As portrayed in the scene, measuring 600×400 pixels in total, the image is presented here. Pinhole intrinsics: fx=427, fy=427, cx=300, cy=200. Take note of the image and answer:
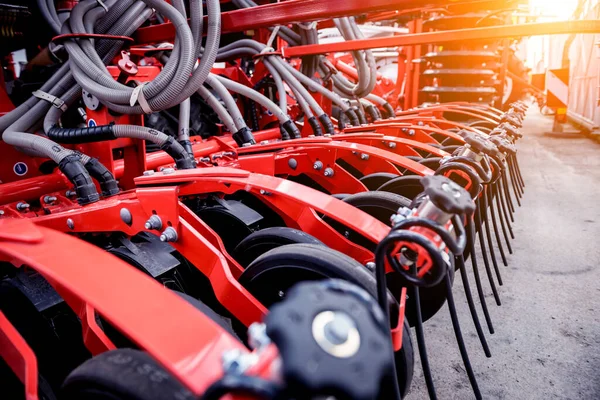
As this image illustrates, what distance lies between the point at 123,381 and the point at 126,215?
726mm

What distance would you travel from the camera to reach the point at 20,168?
189 cm

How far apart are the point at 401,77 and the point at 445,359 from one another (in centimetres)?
437

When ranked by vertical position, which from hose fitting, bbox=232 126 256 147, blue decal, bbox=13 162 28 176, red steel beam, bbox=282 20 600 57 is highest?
red steel beam, bbox=282 20 600 57

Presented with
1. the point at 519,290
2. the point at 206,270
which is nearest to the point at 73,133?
the point at 206,270

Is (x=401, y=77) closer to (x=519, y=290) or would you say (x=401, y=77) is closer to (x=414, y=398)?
(x=519, y=290)

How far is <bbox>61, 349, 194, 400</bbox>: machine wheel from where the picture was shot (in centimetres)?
61

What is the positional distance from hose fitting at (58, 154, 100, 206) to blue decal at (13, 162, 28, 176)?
1.87 feet

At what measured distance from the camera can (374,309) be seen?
47cm

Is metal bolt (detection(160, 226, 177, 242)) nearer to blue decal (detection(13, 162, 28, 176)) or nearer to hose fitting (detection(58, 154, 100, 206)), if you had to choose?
hose fitting (detection(58, 154, 100, 206))

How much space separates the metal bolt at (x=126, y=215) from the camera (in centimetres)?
126

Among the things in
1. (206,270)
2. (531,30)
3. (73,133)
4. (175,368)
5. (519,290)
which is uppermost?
(531,30)

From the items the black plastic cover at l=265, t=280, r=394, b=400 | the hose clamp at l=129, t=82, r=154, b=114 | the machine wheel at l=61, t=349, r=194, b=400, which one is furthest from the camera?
the hose clamp at l=129, t=82, r=154, b=114

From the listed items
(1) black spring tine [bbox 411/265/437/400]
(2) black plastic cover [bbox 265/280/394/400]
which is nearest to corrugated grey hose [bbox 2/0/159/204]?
(1) black spring tine [bbox 411/265/437/400]

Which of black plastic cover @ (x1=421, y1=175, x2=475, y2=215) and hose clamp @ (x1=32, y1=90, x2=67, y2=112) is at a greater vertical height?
hose clamp @ (x1=32, y1=90, x2=67, y2=112)
